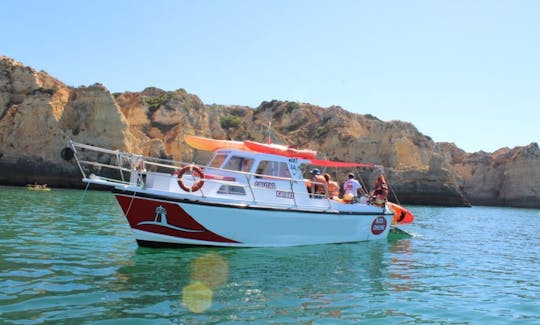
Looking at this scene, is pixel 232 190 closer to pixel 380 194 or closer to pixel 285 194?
pixel 285 194

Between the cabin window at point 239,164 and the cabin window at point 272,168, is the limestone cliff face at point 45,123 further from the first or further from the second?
the cabin window at point 272,168

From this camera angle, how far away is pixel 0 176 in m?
40.8

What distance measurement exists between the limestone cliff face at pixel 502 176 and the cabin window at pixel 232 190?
7240 cm

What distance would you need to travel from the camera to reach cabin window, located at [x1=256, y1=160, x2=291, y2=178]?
13.5 metres

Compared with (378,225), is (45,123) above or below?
above

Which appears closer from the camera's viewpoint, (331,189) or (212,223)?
(212,223)

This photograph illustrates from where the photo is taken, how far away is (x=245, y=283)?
8680 mm

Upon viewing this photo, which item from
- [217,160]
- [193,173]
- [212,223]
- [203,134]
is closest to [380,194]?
[217,160]

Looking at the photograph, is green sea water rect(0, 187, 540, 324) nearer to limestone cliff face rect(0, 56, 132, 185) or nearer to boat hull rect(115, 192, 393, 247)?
boat hull rect(115, 192, 393, 247)

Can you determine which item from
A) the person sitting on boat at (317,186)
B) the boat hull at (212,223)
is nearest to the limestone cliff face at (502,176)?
the person sitting on boat at (317,186)

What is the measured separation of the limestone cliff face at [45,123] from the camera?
42219mm

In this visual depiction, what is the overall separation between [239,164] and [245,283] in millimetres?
5121

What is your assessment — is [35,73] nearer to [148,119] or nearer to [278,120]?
[148,119]

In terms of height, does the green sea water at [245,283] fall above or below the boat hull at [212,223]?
below
